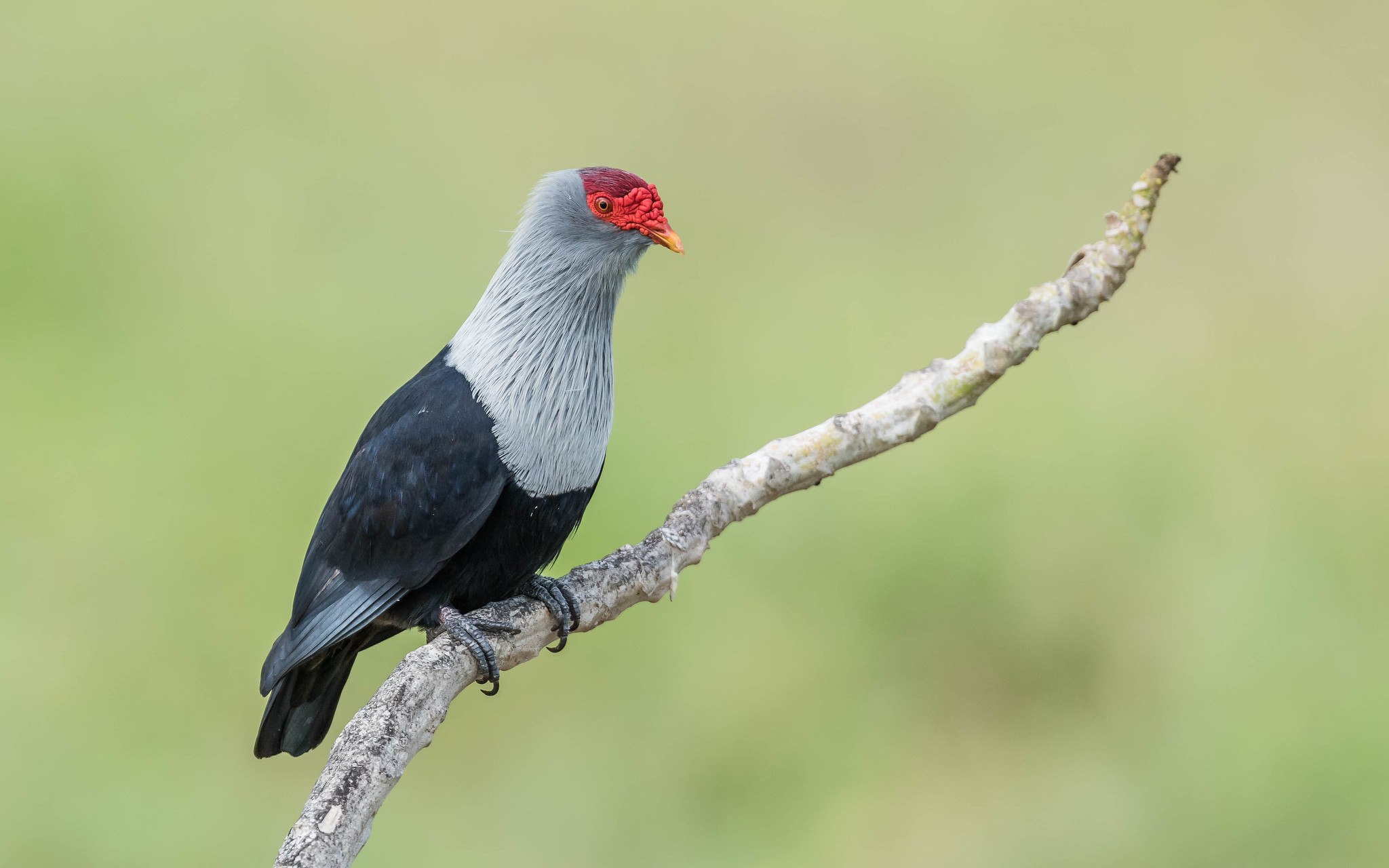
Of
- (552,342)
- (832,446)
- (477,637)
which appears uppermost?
(552,342)

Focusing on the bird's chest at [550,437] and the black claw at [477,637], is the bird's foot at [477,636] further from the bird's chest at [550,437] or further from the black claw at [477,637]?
the bird's chest at [550,437]

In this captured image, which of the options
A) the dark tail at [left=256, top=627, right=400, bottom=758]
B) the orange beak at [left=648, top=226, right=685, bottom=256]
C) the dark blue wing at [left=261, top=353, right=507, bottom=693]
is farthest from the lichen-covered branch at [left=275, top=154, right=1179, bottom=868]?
the orange beak at [left=648, top=226, right=685, bottom=256]

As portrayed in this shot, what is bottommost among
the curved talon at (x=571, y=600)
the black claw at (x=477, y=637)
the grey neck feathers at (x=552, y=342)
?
the black claw at (x=477, y=637)

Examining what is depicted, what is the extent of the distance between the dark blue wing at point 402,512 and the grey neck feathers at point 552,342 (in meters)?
0.04

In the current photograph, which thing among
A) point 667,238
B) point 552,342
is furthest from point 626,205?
point 552,342

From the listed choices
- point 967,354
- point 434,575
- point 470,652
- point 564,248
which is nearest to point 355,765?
point 470,652

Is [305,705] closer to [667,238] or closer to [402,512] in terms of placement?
[402,512]

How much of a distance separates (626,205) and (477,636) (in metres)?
0.64

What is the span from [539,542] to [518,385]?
0.75ft

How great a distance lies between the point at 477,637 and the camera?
5.49ft

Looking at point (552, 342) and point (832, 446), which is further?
point (832, 446)

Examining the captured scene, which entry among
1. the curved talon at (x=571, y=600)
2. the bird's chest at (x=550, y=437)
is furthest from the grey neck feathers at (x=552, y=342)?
the curved talon at (x=571, y=600)

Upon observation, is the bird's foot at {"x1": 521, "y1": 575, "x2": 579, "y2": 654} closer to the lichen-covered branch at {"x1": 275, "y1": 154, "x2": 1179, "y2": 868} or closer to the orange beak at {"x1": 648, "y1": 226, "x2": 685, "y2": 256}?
the lichen-covered branch at {"x1": 275, "y1": 154, "x2": 1179, "y2": 868}

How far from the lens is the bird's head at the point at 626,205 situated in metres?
1.73
